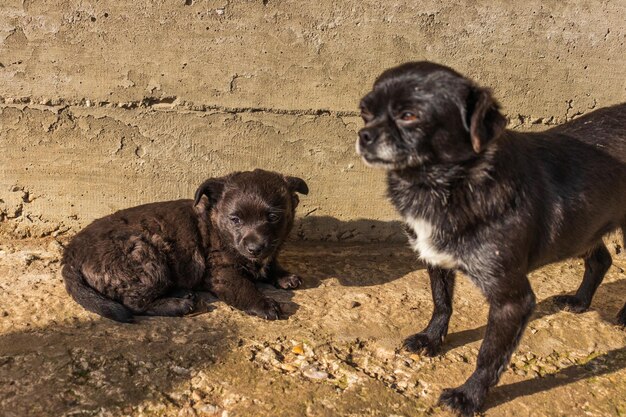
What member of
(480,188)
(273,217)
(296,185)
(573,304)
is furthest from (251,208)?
(573,304)

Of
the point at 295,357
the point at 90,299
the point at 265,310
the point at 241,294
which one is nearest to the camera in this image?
the point at 295,357

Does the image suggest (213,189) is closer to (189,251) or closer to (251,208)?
(251,208)

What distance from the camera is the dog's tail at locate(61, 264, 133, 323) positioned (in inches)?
175

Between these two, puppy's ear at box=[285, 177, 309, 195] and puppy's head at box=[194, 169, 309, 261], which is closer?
puppy's head at box=[194, 169, 309, 261]

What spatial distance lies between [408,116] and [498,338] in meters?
1.31

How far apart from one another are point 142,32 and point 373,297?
2673mm

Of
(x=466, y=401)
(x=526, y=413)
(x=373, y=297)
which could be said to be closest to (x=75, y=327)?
(x=373, y=297)

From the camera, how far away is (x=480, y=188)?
364 centimetres

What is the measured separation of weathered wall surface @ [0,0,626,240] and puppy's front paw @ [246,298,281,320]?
135cm

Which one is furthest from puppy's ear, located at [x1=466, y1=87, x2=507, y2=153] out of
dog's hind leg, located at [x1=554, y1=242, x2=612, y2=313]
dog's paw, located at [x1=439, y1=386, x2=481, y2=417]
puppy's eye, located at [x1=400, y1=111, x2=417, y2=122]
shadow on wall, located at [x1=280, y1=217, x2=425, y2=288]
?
shadow on wall, located at [x1=280, y1=217, x2=425, y2=288]

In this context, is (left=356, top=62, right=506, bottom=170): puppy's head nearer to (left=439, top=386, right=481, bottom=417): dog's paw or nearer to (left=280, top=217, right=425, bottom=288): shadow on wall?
(left=439, top=386, right=481, bottom=417): dog's paw

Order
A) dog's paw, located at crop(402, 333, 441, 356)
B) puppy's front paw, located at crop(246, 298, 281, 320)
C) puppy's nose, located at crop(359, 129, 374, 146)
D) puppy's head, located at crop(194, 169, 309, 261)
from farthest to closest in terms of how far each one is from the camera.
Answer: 1. puppy's head, located at crop(194, 169, 309, 261)
2. puppy's front paw, located at crop(246, 298, 281, 320)
3. dog's paw, located at crop(402, 333, 441, 356)
4. puppy's nose, located at crop(359, 129, 374, 146)

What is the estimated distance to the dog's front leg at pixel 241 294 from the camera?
4.72 metres

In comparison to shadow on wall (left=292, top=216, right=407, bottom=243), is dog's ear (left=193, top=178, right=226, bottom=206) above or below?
above
